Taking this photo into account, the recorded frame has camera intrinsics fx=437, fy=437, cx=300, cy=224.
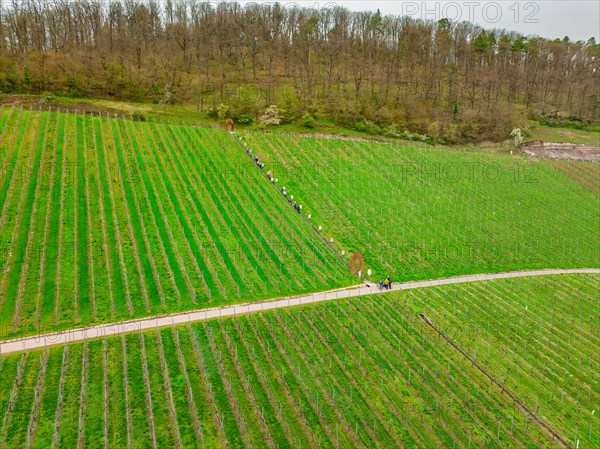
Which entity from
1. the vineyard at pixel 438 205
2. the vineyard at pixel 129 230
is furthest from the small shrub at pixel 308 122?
the vineyard at pixel 129 230

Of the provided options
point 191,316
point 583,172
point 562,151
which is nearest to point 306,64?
point 562,151

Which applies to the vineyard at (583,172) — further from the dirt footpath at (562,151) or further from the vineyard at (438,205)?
the dirt footpath at (562,151)

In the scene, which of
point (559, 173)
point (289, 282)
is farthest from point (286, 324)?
point (559, 173)

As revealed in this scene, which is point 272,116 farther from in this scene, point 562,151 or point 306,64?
point 562,151

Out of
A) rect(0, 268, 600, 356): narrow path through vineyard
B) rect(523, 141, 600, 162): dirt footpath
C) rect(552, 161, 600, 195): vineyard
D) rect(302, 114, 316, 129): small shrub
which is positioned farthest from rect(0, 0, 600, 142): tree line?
rect(0, 268, 600, 356): narrow path through vineyard

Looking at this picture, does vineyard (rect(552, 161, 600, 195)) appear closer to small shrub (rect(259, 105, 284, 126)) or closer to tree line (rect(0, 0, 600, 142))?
tree line (rect(0, 0, 600, 142))
